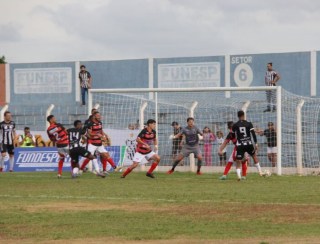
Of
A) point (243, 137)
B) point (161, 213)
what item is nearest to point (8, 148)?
point (243, 137)

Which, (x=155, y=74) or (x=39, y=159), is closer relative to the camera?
(x=39, y=159)

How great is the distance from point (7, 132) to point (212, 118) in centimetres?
799

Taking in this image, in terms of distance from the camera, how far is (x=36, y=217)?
16.3 meters

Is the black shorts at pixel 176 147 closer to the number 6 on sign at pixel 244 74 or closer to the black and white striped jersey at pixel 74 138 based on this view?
the black and white striped jersey at pixel 74 138

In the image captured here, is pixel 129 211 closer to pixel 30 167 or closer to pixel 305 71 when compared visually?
pixel 30 167

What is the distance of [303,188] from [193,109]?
12.8 m

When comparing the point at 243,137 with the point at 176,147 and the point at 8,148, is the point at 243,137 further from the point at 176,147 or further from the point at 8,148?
the point at 8,148

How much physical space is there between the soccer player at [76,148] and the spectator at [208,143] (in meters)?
7.10

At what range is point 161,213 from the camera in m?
16.8

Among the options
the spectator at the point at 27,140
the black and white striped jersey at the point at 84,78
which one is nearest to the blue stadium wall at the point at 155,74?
the black and white striped jersey at the point at 84,78

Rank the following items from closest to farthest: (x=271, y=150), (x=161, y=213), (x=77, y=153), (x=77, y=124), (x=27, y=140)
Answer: (x=161, y=213), (x=77, y=153), (x=77, y=124), (x=271, y=150), (x=27, y=140)

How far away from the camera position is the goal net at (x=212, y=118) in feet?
114

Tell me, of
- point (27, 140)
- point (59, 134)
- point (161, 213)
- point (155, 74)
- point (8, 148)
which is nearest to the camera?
point (161, 213)

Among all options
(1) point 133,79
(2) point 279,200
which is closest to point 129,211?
(2) point 279,200
